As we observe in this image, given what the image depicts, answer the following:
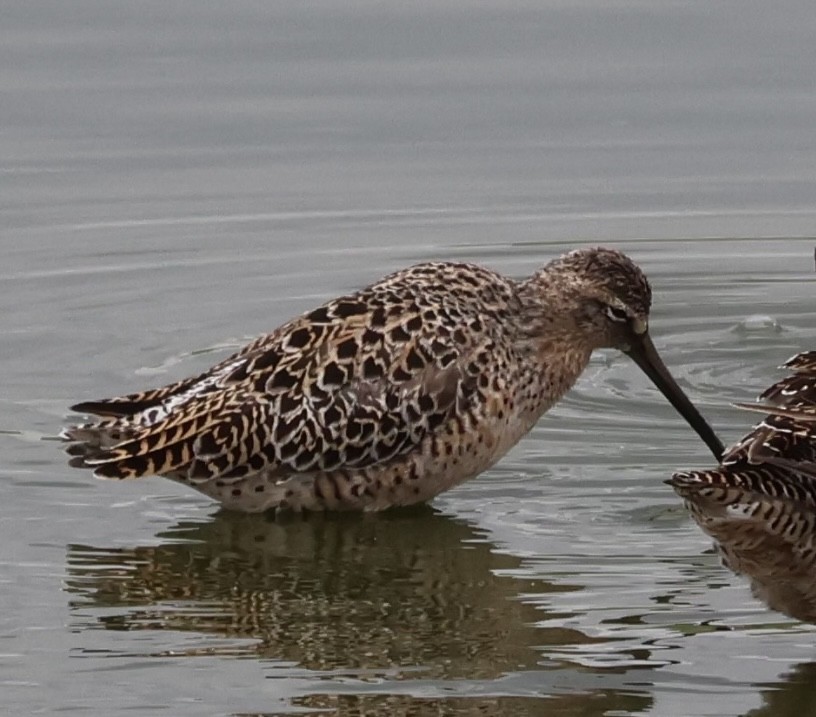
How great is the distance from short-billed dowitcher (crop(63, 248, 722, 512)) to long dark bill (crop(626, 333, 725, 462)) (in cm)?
3

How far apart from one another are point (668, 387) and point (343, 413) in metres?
1.34

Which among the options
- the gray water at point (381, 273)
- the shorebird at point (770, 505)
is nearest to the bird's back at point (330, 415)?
the gray water at point (381, 273)

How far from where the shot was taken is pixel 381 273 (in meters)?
11.5

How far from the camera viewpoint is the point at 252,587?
801 centimetres

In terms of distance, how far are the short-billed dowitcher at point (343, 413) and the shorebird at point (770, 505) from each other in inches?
68.3

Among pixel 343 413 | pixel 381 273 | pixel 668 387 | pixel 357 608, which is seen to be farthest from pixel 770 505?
pixel 381 273

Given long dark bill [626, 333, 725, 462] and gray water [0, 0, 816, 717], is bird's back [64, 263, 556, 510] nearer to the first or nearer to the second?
gray water [0, 0, 816, 717]

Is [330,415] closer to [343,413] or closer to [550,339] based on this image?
[343,413]

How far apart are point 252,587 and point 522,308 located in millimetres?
1887

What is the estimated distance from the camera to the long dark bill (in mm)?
9188

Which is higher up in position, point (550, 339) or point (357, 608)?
point (550, 339)

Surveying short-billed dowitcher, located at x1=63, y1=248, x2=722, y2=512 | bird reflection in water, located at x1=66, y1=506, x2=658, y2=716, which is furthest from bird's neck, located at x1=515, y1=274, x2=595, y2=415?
bird reflection in water, located at x1=66, y1=506, x2=658, y2=716

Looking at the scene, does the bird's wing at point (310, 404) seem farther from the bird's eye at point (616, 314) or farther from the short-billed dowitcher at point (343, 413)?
the bird's eye at point (616, 314)

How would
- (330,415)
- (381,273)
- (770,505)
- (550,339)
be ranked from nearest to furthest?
(770,505)
(330,415)
(550,339)
(381,273)
